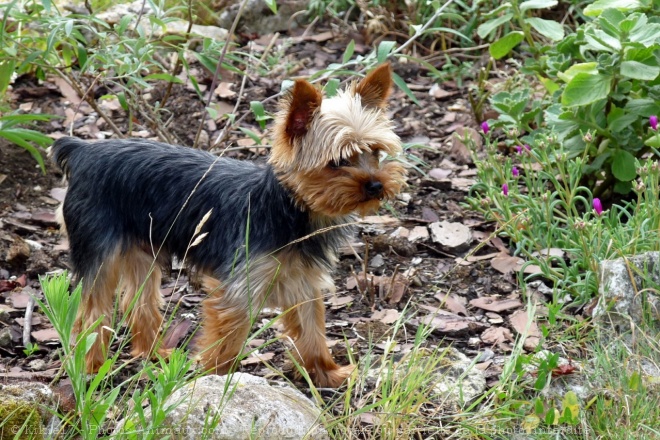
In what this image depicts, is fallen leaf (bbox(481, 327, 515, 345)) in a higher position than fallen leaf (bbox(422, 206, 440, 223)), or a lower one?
lower

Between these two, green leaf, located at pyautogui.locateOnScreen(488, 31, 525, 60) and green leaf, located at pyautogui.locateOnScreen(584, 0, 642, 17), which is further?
green leaf, located at pyautogui.locateOnScreen(488, 31, 525, 60)

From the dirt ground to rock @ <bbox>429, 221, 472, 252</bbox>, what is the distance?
2 cm

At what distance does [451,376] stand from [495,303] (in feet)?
3.10

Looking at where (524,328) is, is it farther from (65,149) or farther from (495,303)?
(65,149)

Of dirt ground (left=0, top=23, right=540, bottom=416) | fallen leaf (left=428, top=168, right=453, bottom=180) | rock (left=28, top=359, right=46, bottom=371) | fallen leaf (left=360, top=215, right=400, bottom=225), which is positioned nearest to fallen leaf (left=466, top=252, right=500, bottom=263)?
dirt ground (left=0, top=23, right=540, bottom=416)

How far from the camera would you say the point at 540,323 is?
485 cm

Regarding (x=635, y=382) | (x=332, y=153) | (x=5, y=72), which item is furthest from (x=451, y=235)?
(x=5, y=72)

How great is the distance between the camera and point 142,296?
491 centimetres

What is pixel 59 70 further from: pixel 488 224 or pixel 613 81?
pixel 613 81

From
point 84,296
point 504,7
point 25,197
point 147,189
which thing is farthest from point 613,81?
point 25,197

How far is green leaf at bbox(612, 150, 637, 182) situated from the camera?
5.34m

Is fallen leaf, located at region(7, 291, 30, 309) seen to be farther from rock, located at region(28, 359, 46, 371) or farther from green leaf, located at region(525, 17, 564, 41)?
green leaf, located at region(525, 17, 564, 41)

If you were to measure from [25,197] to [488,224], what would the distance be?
9.73ft

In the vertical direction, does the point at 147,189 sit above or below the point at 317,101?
below
